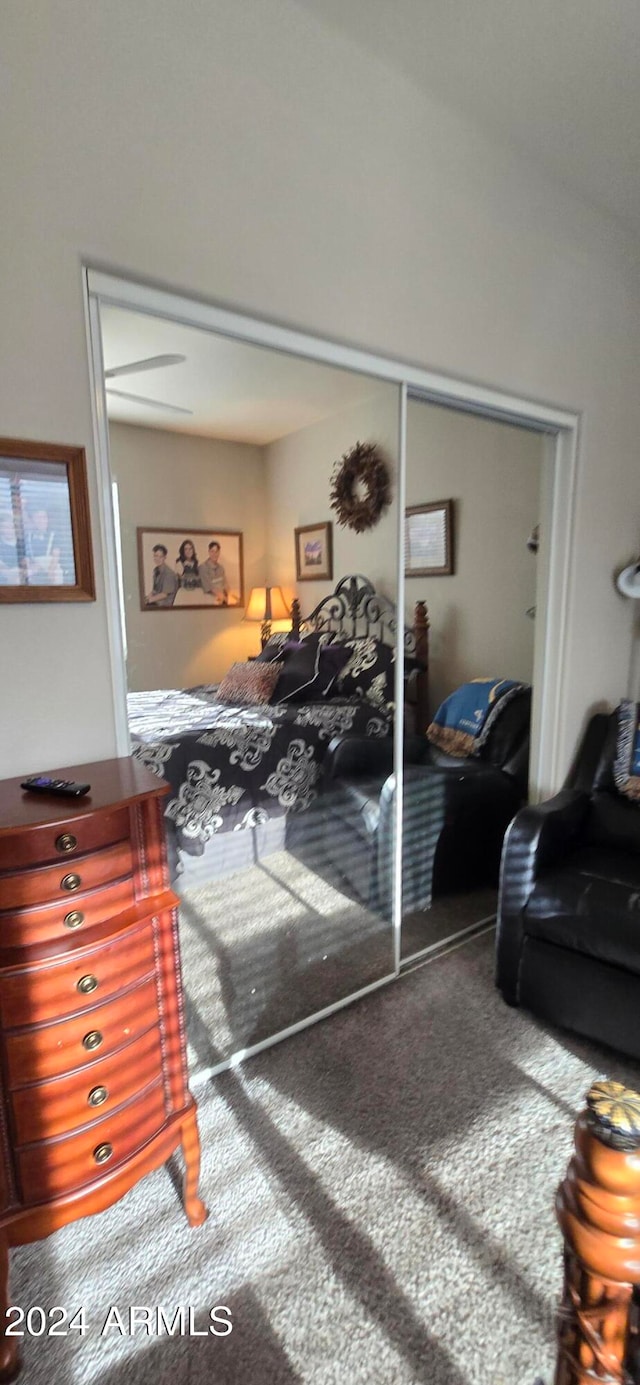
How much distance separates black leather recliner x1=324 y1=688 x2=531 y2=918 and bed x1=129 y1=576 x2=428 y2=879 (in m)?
0.12

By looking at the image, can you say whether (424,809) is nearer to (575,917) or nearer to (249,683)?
(575,917)

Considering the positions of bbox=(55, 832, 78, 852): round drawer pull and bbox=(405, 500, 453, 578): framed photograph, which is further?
bbox=(405, 500, 453, 578): framed photograph

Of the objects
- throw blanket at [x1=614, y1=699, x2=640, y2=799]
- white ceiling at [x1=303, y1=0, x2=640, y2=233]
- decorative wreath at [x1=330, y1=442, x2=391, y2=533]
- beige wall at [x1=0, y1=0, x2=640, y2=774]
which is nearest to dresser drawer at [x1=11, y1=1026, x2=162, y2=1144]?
beige wall at [x1=0, y1=0, x2=640, y2=774]

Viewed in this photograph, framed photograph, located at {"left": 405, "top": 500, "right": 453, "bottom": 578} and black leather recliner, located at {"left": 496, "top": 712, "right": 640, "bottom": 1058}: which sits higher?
framed photograph, located at {"left": 405, "top": 500, "right": 453, "bottom": 578}

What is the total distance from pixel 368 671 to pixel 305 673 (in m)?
0.25

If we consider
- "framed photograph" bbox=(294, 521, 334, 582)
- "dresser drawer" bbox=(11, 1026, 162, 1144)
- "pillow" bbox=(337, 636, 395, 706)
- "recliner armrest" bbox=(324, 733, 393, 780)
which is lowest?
"dresser drawer" bbox=(11, 1026, 162, 1144)

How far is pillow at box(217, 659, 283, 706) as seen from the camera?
74.3 inches

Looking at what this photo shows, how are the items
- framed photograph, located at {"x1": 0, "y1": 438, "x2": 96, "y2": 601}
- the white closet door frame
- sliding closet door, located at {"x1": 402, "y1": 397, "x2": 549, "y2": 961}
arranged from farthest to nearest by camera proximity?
sliding closet door, located at {"x1": 402, "y1": 397, "x2": 549, "y2": 961} < the white closet door frame < framed photograph, located at {"x1": 0, "y1": 438, "x2": 96, "y2": 601}

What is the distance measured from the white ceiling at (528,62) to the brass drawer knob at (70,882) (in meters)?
2.15

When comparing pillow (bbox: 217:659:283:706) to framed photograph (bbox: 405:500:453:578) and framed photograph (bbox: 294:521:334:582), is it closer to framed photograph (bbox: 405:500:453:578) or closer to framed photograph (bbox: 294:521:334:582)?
framed photograph (bbox: 294:521:334:582)

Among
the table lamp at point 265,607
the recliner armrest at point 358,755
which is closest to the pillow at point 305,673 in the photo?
the table lamp at point 265,607

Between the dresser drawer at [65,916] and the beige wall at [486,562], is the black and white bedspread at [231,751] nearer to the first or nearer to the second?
the dresser drawer at [65,916]

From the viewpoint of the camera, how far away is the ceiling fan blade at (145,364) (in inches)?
57.7

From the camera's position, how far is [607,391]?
2631 millimetres
